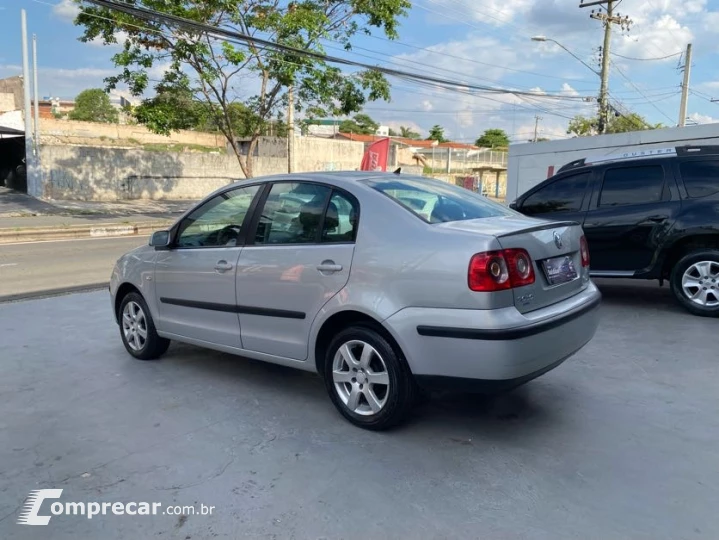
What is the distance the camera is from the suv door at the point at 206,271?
14.1 ft

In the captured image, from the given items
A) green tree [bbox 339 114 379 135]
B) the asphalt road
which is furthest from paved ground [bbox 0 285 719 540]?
green tree [bbox 339 114 379 135]

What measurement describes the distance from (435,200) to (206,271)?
1801 millimetres

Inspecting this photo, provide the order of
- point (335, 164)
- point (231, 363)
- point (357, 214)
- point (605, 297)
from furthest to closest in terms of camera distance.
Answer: point (335, 164), point (605, 297), point (231, 363), point (357, 214)

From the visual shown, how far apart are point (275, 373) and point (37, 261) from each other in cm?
880

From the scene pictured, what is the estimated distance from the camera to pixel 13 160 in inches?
1006

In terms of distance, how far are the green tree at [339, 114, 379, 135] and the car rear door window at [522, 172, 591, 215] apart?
82488 millimetres

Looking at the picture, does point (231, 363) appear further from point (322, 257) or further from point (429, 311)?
point (429, 311)

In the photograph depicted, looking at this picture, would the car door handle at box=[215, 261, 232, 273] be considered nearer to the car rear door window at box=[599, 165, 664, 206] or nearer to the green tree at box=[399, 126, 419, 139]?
the car rear door window at box=[599, 165, 664, 206]

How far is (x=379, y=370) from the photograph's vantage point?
11.5 feet

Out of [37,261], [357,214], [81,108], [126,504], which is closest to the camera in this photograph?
[126,504]

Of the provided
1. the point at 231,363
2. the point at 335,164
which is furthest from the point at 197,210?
the point at 335,164

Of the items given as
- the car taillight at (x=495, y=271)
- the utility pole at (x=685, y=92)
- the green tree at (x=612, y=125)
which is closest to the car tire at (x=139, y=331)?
the car taillight at (x=495, y=271)

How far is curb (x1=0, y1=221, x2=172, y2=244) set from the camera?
15.3m

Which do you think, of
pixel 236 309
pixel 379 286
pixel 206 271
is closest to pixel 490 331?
pixel 379 286
